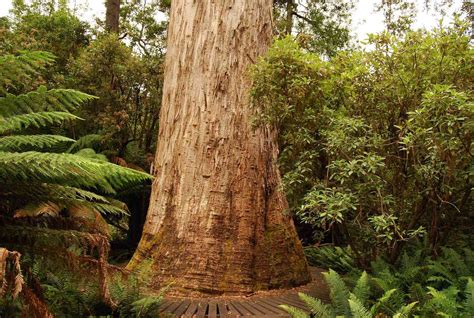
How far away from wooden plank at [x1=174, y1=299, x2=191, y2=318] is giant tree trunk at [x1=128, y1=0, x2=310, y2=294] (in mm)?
251

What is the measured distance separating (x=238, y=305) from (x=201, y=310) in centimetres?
41

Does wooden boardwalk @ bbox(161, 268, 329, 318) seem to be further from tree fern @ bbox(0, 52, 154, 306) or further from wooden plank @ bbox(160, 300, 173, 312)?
tree fern @ bbox(0, 52, 154, 306)

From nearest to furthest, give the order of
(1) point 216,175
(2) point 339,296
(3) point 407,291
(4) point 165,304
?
(2) point 339,296 → (4) point 165,304 → (3) point 407,291 → (1) point 216,175

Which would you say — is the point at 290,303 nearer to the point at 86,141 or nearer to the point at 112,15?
the point at 86,141

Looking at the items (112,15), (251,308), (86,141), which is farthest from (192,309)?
(112,15)

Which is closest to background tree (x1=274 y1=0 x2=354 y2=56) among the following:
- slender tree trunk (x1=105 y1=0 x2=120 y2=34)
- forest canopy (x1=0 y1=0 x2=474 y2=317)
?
slender tree trunk (x1=105 y1=0 x2=120 y2=34)

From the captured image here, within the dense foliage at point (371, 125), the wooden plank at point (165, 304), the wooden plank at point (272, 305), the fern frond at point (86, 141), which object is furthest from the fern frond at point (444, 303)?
the fern frond at point (86, 141)

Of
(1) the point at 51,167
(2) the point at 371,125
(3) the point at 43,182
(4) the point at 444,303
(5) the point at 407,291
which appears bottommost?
(5) the point at 407,291

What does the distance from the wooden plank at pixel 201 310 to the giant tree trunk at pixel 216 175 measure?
329 mm

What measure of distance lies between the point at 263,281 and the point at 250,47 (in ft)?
9.65

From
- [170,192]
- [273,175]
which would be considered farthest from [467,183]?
[170,192]

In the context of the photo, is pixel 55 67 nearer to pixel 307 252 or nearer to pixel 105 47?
pixel 105 47

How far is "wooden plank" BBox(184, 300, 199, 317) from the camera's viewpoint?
4.08 metres

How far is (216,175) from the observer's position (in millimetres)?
5211
